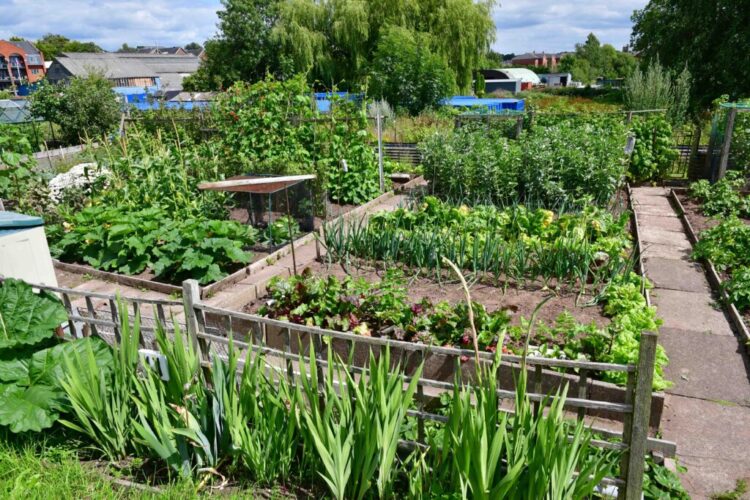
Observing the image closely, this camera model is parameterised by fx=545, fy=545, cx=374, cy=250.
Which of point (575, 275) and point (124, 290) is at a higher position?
point (575, 275)

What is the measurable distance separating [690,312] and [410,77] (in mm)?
15241

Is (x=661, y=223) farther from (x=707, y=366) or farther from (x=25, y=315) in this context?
(x=25, y=315)

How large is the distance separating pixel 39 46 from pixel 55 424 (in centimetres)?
10764

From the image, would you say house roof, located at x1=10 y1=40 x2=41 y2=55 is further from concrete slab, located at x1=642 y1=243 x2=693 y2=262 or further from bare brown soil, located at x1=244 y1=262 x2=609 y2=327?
concrete slab, located at x1=642 y1=243 x2=693 y2=262

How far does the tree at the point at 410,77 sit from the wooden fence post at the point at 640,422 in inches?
681

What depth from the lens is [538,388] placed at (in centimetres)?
260

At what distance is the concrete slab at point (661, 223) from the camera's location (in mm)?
7812

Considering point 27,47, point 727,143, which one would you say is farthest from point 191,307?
point 27,47

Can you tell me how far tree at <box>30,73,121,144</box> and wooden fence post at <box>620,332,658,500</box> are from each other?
690 inches

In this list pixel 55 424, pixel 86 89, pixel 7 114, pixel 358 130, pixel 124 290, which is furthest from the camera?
pixel 7 114

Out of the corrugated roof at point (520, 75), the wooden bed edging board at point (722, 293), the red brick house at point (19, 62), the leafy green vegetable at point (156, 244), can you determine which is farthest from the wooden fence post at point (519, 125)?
the red brick house at point (19, 62)

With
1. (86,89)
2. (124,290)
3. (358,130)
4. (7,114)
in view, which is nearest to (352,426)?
(124,290)

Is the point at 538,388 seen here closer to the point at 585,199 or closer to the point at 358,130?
the point at 585,199

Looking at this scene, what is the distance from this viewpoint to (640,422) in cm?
238
